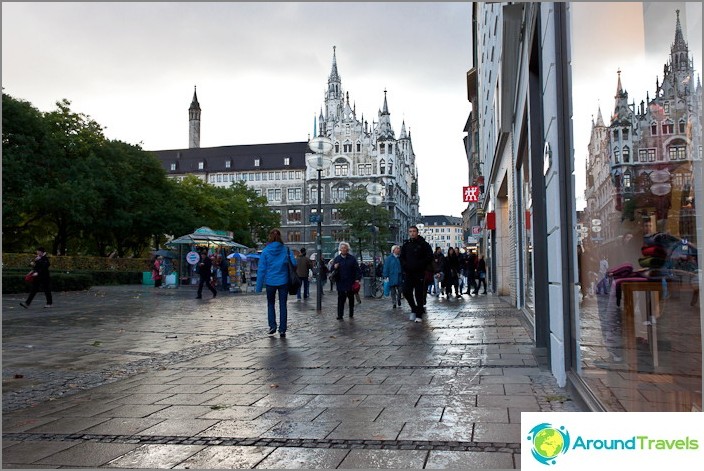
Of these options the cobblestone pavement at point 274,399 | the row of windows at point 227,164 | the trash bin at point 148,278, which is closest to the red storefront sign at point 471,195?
the trash bin at point 148,278

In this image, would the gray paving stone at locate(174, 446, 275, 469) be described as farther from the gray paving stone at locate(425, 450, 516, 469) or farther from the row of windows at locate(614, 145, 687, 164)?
the row of windows at locate(614, 145, 687, 164)

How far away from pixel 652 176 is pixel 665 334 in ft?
2.60

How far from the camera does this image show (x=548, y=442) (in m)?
3.33

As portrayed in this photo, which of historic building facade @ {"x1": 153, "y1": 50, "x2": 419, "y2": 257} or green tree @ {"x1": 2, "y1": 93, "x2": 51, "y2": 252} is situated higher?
historic building facade @ {"x1": 153, "y1": 50, "x2": 419, "y2": 257}

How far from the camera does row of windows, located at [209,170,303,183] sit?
127375 mm

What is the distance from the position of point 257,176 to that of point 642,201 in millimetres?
129465

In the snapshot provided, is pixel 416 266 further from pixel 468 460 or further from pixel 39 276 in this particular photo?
pixel 39 276

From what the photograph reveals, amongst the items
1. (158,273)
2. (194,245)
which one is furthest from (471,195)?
(158,273)

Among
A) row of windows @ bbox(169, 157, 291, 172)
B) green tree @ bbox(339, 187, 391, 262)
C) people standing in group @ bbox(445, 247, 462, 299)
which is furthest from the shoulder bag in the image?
row of windows @ bbox(169, 157, 291, 172)

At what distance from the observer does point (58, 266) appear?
42938 millimetres

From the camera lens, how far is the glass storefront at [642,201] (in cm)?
292

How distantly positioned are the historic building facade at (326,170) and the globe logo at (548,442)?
365 feet

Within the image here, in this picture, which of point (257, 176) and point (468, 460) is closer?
point (468, 460)

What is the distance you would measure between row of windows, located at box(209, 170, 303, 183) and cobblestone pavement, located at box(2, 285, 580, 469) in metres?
116
